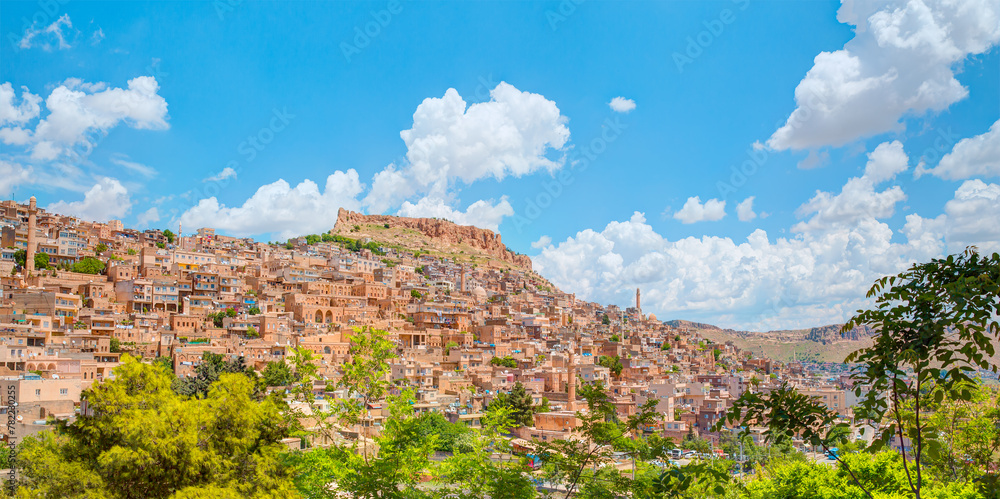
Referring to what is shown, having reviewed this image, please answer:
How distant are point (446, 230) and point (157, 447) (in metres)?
130

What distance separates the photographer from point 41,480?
866 cm

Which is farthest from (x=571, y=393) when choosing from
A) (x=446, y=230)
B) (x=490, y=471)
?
(x=446, y=230)

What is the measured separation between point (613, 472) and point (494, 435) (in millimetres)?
1825

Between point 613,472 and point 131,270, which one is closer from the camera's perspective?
point 613,472

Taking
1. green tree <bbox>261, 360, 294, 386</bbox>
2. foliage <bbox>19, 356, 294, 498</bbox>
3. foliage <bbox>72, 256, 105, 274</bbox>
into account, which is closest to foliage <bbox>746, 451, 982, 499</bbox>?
foliage <bbox>19, 356, 294, 498</bbox>

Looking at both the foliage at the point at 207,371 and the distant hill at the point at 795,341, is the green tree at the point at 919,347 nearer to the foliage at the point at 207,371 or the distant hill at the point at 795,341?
the foliage at the point at 207,371

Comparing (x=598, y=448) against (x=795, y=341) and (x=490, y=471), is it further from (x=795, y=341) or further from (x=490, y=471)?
(x=795, y=341)

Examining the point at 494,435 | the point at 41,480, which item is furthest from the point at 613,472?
the point at 41,480

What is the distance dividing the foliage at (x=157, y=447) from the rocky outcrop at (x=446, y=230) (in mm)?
122815

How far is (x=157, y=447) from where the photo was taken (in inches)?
341

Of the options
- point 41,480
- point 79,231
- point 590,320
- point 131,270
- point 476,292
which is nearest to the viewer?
point 41,480

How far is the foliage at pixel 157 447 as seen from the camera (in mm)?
8570

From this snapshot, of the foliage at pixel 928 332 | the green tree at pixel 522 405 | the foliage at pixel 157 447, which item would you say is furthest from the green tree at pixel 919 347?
the green tree at pixel 522 405

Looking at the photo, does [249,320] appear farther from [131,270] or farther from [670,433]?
[670,433]
